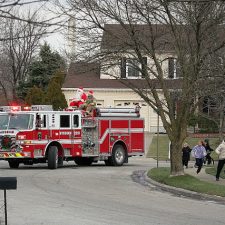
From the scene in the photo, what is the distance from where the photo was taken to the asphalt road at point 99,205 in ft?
40.0

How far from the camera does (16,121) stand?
25.6 m

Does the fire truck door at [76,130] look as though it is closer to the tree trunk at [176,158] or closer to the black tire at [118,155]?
the black tire at [118,155]

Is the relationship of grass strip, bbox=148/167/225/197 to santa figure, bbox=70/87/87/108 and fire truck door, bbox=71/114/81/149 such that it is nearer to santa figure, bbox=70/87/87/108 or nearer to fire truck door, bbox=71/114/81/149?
fire truck door, bbox=71/114/81/149

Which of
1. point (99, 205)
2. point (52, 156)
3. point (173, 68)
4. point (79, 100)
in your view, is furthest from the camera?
point (79, 100)

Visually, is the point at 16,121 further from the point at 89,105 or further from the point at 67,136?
the point at 89,105

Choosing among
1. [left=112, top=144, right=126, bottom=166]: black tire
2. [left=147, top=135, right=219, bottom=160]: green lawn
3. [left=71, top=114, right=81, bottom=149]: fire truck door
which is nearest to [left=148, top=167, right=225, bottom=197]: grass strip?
[left=71, top=114, right=81, bottom=149]: fire truck door

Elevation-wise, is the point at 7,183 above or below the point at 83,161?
above

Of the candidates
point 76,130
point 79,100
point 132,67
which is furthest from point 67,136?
point 132,67

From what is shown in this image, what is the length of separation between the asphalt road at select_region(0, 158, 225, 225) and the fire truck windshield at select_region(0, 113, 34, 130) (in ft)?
13.5

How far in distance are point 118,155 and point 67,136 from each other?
11.5 ft

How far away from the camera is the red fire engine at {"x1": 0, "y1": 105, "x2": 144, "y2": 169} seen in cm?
2522

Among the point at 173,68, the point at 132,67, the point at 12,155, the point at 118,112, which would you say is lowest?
the point at 12,155

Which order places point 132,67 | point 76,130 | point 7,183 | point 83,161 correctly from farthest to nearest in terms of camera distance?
point 83,161, point 76,130, point 132,67, point 7,183

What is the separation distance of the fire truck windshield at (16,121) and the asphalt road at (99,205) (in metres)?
4.10
